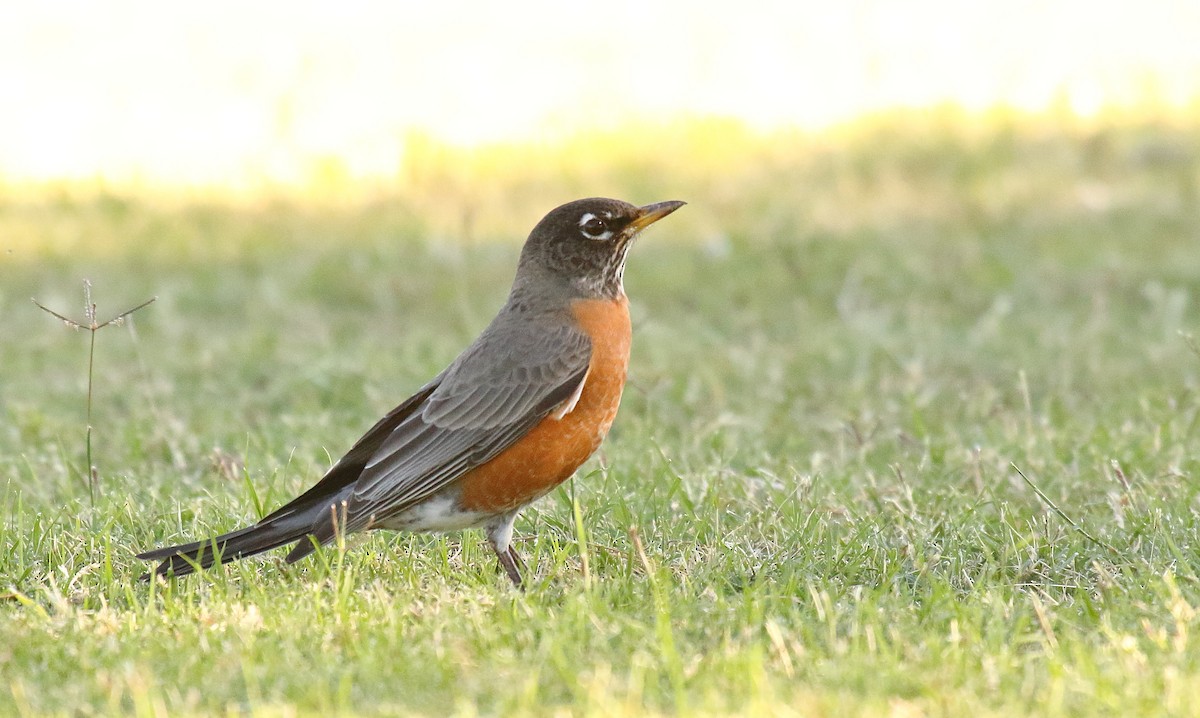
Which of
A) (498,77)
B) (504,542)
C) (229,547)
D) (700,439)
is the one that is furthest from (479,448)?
(498,77)

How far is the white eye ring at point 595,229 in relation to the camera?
206 inches

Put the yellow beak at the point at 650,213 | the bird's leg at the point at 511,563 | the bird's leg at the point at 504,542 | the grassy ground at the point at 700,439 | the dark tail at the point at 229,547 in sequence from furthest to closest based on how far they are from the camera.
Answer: the yellow beak at the point at 650,213
the bird's leg at the point at 504,542
the bird's leg at the point at 511,563
the dark tail at the point at 229,547
the grassy ground at the point at 700,439

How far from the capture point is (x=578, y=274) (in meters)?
5.21

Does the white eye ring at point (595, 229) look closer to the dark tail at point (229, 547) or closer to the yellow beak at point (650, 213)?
the yellow beak at point (650, 213)

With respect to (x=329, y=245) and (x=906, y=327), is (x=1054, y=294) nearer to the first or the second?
(x=906, y=327)

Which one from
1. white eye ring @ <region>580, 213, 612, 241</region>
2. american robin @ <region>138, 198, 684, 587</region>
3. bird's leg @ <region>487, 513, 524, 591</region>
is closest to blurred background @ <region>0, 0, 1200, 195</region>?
white eye ring @ <region>580, 213, 612, 241</region>

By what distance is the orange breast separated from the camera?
182 inches

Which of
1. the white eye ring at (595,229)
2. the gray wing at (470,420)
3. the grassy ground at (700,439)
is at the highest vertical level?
the white eye ring at (595,229)

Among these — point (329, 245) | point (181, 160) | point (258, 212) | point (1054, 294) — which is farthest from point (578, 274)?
point (181, 160)

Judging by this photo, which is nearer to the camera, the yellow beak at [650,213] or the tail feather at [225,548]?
the tail feather at [225,548]

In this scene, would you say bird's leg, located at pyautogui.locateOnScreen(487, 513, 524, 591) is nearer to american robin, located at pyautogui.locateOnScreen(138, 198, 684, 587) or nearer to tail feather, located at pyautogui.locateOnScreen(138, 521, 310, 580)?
american robin, located at pyautogui.locateOnScreen(138, 198, 684, 587)

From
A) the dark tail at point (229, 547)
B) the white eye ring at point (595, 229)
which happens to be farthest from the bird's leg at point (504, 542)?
the white eye ring at point (595, 229)

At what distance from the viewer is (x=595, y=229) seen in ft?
17.2

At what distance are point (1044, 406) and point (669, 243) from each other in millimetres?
3958
